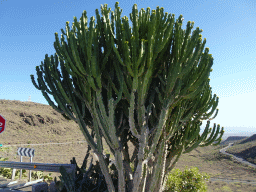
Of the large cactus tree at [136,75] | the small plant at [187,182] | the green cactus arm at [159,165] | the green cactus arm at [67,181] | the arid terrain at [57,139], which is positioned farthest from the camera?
the arid terrain at [57,139]

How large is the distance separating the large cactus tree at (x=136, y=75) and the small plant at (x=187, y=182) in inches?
82.5

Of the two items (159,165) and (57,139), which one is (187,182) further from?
(57,139)

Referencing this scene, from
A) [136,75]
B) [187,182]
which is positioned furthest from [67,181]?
[187,182]

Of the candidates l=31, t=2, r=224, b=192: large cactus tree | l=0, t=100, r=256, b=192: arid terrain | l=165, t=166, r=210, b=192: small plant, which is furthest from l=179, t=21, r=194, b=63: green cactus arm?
l=0, t=100, r=256, b=192: arid terrain

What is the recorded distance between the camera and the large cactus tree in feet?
13.1

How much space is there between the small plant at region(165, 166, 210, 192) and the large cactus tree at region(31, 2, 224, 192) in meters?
2.09

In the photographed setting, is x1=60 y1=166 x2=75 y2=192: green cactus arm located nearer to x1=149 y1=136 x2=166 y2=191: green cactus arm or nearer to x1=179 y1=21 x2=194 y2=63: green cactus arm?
x1=149 y1=136 x2=166 y2=191: green cactus arm

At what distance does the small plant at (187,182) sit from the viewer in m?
6.70

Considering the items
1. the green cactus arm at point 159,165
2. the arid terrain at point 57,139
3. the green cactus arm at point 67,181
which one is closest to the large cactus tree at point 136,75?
the green cactus arm at point 159,165

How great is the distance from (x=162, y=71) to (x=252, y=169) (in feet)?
98.1

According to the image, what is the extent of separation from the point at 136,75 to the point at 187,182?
17.4ft

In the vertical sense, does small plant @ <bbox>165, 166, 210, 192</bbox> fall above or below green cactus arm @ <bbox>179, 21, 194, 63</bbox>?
below

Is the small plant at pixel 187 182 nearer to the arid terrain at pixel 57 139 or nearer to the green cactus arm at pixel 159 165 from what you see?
the green cactus arm at pixel 159 165

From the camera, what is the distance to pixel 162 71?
475 centimetres
